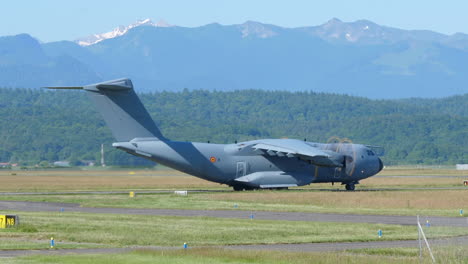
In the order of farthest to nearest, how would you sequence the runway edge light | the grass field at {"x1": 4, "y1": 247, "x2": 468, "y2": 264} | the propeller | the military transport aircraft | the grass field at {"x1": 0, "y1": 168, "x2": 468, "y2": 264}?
the propeller → the military transport aircraft → the runway edge light → the grass field at {"x1": 0, "y1": 168, "x2": 468, "y2": 264} → the grass field at {"x1": 4, "y1": 247, "x2": 468, "y2": 264}

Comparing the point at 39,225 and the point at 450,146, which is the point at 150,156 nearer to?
the point at 39,225

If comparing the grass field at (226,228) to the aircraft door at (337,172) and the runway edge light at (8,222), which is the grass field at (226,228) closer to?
the runway edge light at (8,222)

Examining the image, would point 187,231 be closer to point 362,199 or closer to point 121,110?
point 362,199

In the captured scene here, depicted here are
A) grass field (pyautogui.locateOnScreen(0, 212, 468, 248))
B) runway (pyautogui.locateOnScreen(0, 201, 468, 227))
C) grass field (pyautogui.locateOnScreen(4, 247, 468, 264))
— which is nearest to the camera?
grass field (pyautogui.locateOnScreen(4, 247, 468, 264))

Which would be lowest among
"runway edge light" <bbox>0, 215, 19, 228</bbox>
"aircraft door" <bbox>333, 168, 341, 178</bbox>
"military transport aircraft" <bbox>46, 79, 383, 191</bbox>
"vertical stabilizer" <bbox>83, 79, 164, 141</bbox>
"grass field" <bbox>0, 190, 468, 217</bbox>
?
"grass field" <bbox>0, 190, 468, 217</bbox>

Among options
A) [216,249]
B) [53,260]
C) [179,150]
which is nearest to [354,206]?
[179,150]

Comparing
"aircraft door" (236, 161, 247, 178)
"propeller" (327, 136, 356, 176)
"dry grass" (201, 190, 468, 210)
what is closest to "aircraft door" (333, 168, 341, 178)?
"propeller" (327, 136, 356, 176)

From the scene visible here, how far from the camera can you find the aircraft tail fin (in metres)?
61.0

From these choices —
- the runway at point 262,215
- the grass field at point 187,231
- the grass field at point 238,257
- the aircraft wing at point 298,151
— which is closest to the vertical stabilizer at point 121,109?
the aircraft wing at point 298,151

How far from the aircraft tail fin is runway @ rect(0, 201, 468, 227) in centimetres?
942

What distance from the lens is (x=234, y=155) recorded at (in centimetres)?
6612

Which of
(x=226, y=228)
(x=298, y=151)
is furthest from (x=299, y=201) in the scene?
(x=226, y=228)

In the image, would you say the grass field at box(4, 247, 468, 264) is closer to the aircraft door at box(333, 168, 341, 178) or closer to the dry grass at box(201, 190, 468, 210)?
the dry grass at box(201, 190, 468, 210)

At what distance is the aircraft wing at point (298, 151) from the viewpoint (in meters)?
64.9
